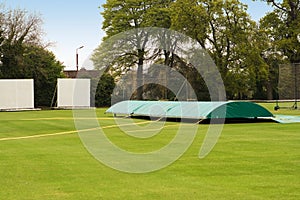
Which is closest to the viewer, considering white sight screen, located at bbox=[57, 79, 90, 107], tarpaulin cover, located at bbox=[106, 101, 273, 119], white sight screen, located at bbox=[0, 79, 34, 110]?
tarpaulin cover, located at bbox=[106, 101, 273, 119]

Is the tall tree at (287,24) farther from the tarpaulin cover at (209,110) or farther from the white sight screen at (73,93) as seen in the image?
the tarpaulin cover at (209,110)

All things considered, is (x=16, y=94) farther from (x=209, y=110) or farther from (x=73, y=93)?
(x=209, y=110)

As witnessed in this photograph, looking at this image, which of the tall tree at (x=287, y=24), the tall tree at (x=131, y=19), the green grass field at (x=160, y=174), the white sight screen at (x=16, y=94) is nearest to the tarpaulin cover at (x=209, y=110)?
the green grass field at (x=160, y=174)

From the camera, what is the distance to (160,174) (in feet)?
27.7

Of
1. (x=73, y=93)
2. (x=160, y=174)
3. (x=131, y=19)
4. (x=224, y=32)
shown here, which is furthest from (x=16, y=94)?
(x=160, y=174)

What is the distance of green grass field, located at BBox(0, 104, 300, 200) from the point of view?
6.91 meters

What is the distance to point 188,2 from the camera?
46.4m

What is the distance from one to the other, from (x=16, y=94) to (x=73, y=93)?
3.88m

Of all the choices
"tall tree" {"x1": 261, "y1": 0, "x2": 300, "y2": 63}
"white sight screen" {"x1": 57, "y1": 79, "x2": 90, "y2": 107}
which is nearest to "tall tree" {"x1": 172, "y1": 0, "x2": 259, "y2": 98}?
"tall tree" {"x1": 261, "y1": 0, "x2": 300, "y2": 63}

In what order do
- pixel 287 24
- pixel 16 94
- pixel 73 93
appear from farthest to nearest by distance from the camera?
pixel 287 24 < pixel 73 93 < pixel 16 94

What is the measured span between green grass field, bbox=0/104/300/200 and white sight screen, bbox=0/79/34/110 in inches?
908

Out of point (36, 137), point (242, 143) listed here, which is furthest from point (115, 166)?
point (36, 137)

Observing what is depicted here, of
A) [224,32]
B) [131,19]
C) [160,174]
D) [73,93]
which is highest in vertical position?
[131,19]

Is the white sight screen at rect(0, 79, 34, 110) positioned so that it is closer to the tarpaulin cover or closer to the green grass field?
the tarpaulin cover
